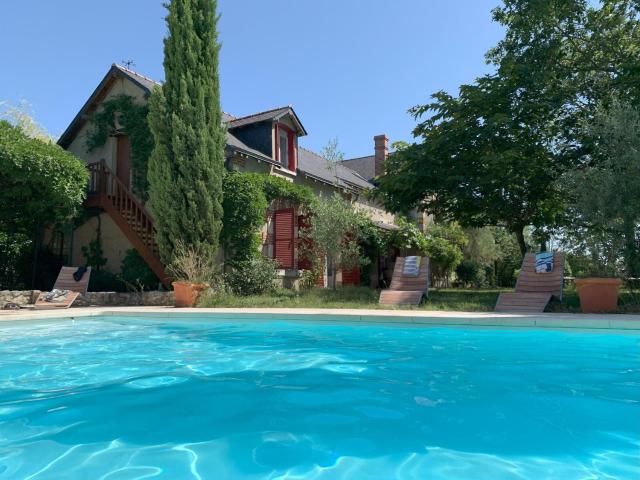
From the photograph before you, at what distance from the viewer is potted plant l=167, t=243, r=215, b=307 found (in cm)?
1207

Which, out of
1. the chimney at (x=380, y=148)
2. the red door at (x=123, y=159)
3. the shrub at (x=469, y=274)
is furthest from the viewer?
the chimney at (x=380, y=148)

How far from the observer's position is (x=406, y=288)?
504 inches

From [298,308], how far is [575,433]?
7.98 metres

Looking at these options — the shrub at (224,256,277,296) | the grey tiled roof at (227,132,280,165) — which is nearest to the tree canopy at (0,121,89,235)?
the grey tiled roof at (227,132,280,165)

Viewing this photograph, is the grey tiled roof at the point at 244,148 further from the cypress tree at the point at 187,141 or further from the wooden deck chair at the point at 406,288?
the wooden deck chair at the point at 406,288

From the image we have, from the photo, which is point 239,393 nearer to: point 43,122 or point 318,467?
point 318,467

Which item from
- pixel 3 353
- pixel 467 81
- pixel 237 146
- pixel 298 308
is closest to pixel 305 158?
pixel 237 146

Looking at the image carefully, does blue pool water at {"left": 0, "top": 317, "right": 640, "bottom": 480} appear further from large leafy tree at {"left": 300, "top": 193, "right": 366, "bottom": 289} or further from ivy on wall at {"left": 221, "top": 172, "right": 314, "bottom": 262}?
ivy on wall at {"left": 221, "top": 172, "right": 314, "bottom": 262}

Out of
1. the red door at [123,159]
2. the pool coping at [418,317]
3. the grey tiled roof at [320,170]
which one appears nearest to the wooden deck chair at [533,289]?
the pool coping at [418,317]

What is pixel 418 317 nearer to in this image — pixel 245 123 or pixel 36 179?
pixel 36 179

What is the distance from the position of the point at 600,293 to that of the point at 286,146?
42.4 feet

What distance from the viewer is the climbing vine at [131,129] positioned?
636 inches

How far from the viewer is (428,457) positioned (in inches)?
115

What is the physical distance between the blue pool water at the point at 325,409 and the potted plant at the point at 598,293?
257cm
